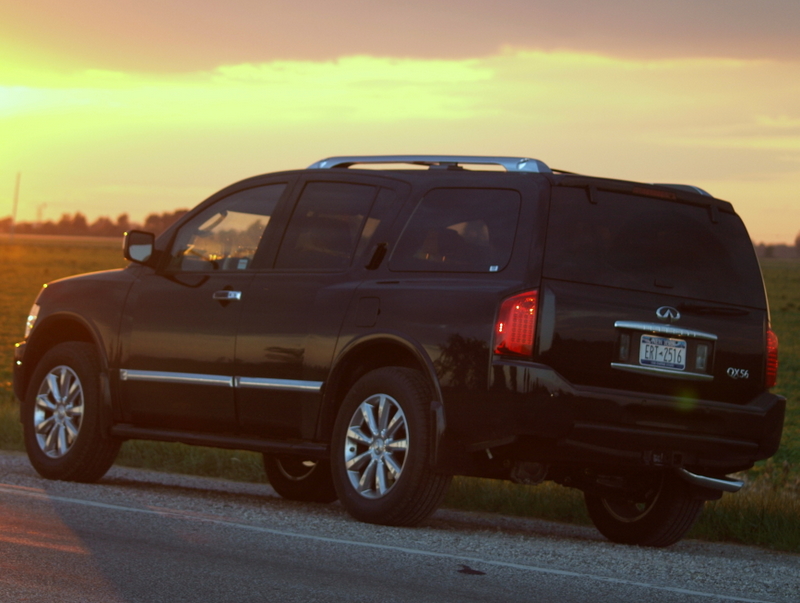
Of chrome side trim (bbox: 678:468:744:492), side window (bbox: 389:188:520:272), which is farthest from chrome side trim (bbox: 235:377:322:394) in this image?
chrome side trim (bbox: 678:468:744:492)

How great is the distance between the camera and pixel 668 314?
→ 23.7ft

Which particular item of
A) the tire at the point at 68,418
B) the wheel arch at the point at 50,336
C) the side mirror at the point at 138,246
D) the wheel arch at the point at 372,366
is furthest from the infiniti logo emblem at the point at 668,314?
the wheel arch at the point at 50,336

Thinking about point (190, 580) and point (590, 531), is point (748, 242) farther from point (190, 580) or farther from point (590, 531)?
point (190, 580)

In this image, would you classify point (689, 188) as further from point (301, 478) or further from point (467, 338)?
point (301, 478)

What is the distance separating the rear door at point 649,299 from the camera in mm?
7027

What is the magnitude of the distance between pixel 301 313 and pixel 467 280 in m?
1.23

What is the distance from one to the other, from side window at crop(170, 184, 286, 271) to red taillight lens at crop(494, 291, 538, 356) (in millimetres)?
2269

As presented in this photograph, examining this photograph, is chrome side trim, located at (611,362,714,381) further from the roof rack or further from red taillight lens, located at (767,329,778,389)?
the roof rack

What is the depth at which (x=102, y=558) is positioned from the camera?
610cm

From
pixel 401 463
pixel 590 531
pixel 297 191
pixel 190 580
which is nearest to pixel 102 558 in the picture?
pixel 190 580

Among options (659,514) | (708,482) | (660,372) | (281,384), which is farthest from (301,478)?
(660,372)

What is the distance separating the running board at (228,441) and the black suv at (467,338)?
2cm

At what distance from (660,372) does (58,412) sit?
14.7 ft

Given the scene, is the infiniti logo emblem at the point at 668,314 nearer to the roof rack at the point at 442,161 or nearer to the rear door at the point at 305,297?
the roof rack at the point at 442,161
